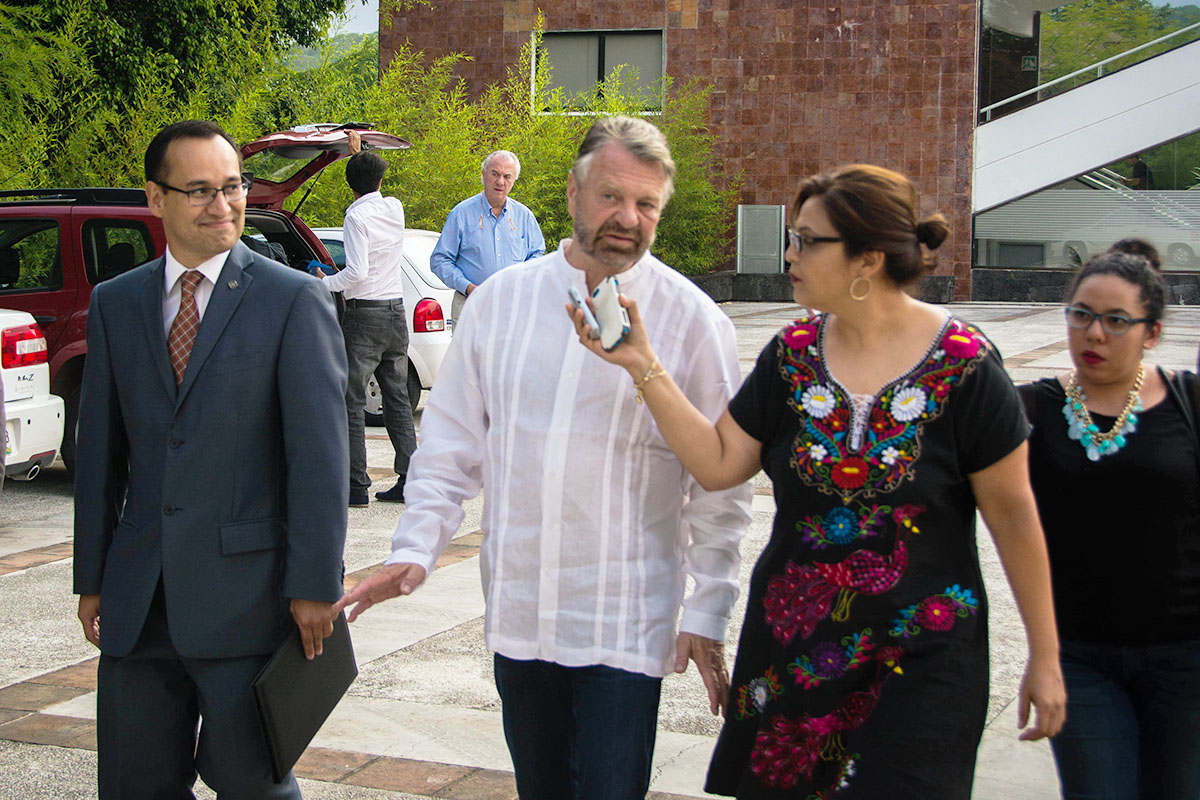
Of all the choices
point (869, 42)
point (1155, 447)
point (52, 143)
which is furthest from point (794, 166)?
point (1155, 447)

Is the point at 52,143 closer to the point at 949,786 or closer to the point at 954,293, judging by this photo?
the point at 949,786

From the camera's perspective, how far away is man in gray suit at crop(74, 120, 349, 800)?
9.27 ft

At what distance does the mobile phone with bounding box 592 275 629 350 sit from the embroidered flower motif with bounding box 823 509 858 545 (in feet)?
1.65

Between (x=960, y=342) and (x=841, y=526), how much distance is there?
40 centimetres

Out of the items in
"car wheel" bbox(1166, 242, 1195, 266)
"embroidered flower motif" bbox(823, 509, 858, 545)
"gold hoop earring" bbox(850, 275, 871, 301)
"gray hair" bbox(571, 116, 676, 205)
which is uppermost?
"car wheel" bbox(1166, 242, 1195, 266)

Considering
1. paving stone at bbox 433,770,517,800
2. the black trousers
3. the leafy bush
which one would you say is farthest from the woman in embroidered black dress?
the leafy bush

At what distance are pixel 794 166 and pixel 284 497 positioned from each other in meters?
25.6

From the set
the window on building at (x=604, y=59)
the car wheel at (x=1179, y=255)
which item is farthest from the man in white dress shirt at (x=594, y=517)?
the car wheel at (x=1179, y=255)

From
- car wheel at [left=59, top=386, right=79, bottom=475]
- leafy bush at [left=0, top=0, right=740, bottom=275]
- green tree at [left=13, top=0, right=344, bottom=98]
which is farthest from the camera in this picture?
green tree at [left=13, top=0, right=344, bottom=98]

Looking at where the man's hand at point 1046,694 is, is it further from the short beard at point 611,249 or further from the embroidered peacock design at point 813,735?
the short beard at point 611,249

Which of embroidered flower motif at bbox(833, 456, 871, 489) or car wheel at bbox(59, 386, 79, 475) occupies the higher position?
embroidered flower motif at bbox(833, 456, 871, 489)

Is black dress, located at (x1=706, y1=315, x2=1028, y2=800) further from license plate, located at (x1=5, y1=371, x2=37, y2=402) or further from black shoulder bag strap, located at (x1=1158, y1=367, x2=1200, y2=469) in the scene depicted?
license plate, located at (x1=5, y1=371, x2=37, y2=402)

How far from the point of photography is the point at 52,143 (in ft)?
49.2

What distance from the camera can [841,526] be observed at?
2.41 m
